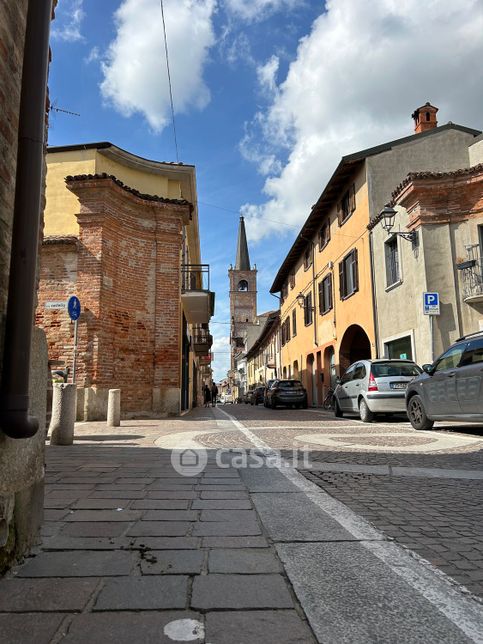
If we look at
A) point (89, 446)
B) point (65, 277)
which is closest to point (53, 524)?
point (89, 446)

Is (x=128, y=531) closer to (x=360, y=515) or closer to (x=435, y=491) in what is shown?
(x=360, y=515)

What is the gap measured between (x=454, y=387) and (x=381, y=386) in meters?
3.81

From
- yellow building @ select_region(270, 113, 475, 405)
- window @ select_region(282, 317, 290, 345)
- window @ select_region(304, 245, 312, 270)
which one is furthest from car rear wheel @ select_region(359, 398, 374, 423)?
window @ select_region(282, 317, 290, 345)

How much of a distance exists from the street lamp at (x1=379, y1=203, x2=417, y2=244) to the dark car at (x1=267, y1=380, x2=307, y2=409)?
9.79 meters

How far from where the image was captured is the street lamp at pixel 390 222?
1519cm

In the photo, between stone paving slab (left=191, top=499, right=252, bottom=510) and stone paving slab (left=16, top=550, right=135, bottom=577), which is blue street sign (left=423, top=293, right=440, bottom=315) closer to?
stone paving slab (left=191, top=499, right=252, bottom=510)

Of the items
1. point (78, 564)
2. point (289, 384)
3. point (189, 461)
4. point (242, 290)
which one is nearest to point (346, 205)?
point (289, 384)

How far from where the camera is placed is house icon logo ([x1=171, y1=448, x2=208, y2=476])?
5.14m

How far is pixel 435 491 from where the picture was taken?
4246mm

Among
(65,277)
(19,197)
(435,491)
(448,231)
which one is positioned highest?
(448,231)

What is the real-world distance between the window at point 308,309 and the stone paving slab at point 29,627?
26.0 meters

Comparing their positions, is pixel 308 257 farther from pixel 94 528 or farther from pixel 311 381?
pixel 94 528

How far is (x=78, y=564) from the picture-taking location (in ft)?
7.91

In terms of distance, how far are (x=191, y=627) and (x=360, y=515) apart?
1.88 metres
